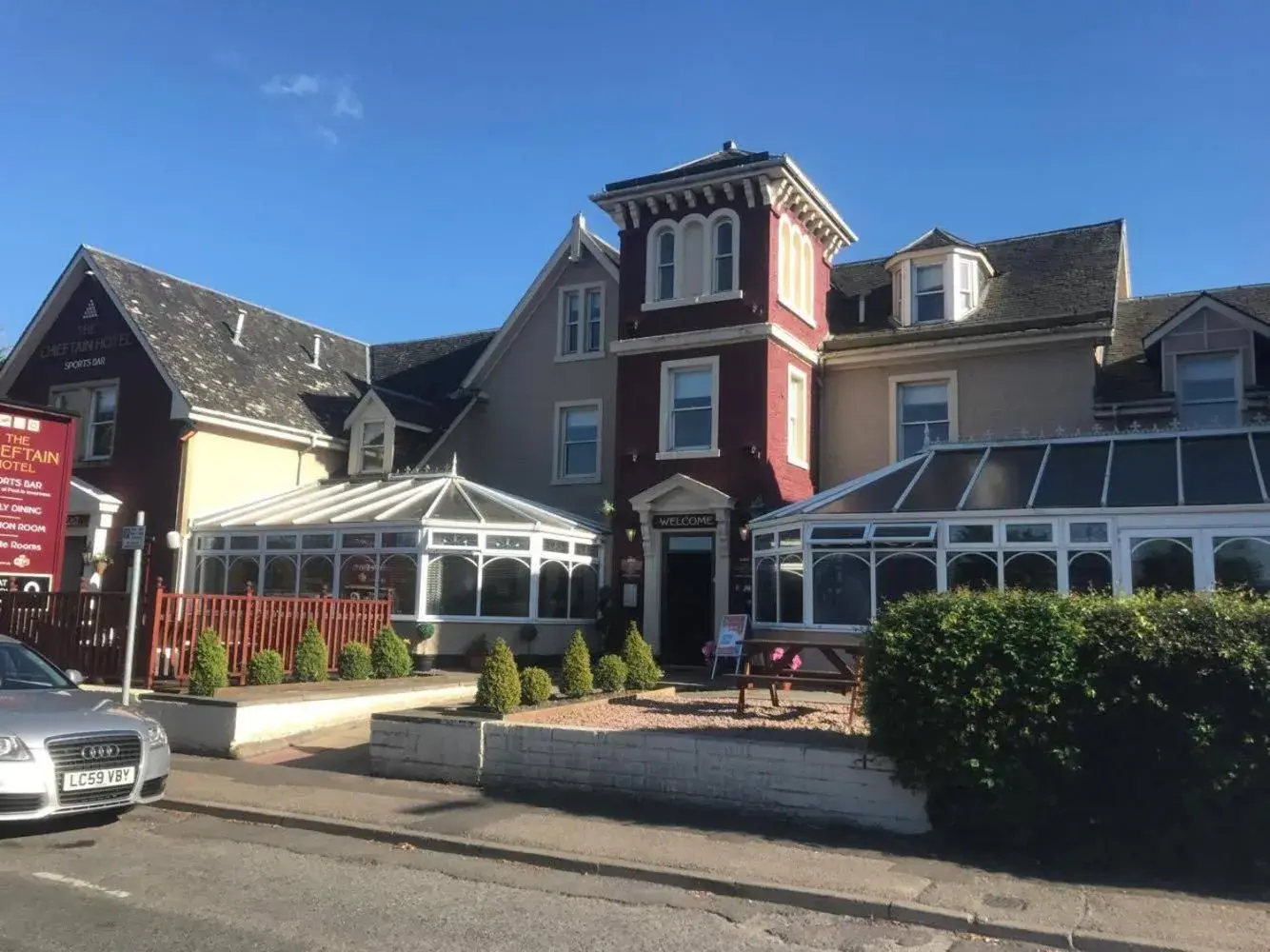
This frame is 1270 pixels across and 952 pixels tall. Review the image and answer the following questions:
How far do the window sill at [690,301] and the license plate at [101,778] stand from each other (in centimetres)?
1498

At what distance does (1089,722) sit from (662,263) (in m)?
15.7

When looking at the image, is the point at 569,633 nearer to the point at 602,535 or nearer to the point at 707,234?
the point at 602,535

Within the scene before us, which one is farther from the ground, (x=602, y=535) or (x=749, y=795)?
(x=602, y=535)

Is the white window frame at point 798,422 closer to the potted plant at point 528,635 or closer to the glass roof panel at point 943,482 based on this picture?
the glass roof panel at point 943,482

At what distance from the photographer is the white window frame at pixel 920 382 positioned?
840 inches

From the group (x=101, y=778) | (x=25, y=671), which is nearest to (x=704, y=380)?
(x=25, y=671)

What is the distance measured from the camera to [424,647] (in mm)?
20172

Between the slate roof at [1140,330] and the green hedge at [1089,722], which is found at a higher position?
the slate roof at [1140,330]

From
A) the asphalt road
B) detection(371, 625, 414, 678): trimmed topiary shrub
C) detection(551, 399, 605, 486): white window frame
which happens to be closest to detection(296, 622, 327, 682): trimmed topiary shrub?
detection(371, 625, 414, 678): trimmed topiary shrub

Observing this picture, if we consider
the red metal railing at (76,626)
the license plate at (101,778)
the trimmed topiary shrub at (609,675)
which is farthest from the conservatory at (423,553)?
the license plate at (101,778)

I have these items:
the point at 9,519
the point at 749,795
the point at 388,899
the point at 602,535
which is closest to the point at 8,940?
the point at 388,899

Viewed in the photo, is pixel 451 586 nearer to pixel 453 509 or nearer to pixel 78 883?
pixel 453 509

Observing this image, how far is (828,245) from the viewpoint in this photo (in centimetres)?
2425

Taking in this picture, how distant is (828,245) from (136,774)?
1933 centimetres
